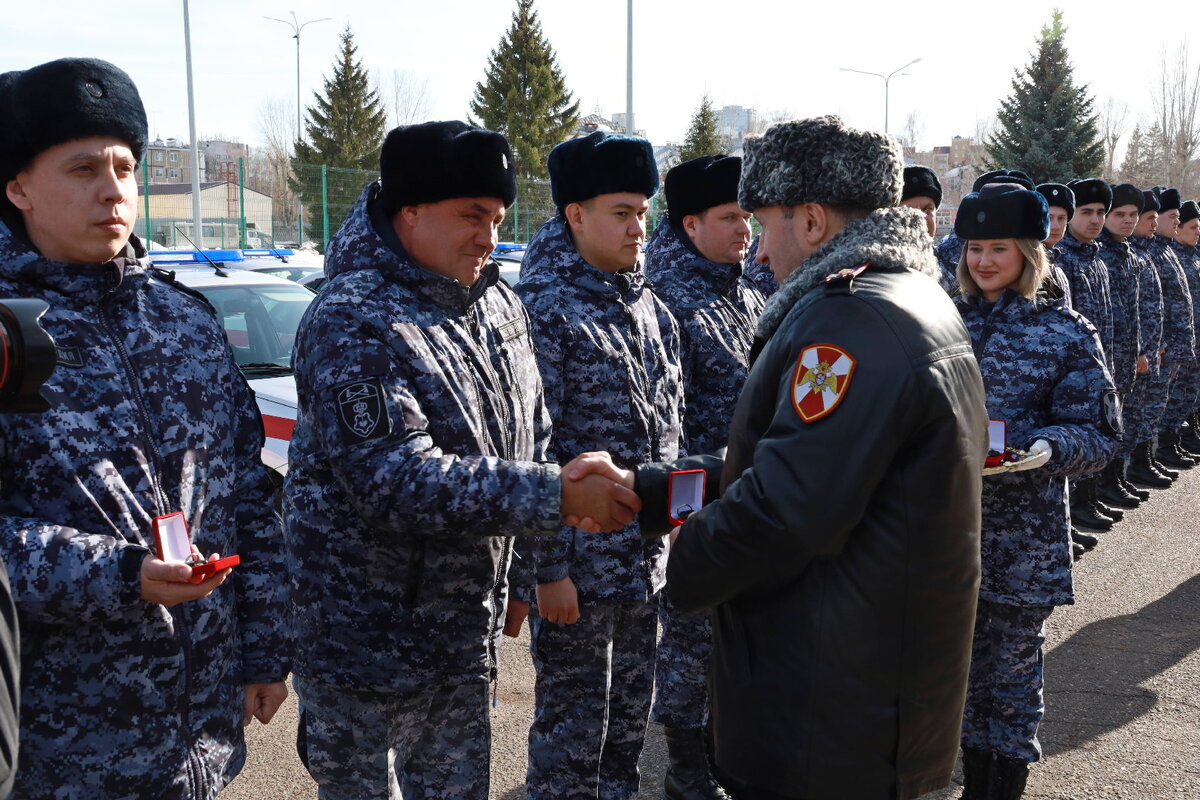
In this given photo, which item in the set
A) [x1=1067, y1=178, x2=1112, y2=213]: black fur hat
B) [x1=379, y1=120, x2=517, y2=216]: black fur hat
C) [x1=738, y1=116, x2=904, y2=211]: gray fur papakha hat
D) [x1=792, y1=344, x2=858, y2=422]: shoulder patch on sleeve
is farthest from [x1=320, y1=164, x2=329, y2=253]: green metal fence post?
[x1=792, y1=344, x2=858, y2=422]: shoulder patch on sleeve

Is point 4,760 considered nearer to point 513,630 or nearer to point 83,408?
point 83,408

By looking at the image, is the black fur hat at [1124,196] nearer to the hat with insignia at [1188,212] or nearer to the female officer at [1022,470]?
the hat with insignia at [1188,212]

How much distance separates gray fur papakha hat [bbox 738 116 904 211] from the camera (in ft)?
7.54

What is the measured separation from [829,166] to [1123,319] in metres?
7.68

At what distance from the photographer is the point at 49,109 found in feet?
7.20

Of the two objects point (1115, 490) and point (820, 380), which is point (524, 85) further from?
point (820, 380)

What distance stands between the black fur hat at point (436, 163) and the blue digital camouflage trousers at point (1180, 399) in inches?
403

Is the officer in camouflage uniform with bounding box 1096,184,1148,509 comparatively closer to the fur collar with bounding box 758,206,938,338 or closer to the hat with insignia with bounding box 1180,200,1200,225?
the hat with insignia with bounding box 1180,200,1200,225

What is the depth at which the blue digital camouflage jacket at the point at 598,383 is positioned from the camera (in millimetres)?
3436

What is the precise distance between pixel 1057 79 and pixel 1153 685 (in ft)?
101

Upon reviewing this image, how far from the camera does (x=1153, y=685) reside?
5.11 meters

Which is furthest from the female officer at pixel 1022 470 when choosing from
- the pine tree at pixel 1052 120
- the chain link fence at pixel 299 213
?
the pine tree at pixel 1052 120

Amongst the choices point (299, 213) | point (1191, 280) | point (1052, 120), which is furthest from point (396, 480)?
point (1052, 120)

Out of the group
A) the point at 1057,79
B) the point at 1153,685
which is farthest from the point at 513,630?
the point at 1057,79
